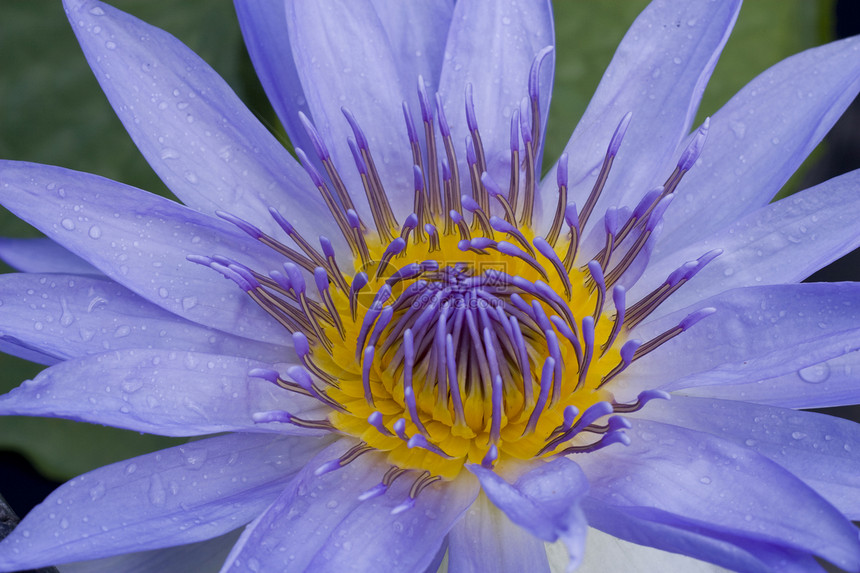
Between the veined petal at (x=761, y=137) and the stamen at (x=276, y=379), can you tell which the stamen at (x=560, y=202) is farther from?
the stamen at (x=276, y=379)

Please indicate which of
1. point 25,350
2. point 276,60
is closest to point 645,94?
point 276,60

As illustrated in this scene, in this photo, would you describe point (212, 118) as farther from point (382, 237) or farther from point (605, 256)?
point (605, 256)

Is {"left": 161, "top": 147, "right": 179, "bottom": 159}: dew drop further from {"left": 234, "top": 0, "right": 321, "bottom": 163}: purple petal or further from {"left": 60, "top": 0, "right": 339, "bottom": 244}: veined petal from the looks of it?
{"left": 234, "top": 0, "right": 321, "bottom": 163}: purple petal

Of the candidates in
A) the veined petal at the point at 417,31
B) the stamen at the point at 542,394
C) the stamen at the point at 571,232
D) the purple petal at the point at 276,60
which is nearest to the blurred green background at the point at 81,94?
the purple petal at the point at 276,60

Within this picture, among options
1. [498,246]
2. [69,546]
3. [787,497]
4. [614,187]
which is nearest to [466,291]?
[498,246]

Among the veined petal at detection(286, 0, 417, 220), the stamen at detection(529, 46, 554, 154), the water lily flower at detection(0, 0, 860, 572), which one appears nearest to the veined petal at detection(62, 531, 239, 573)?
the water lily flower at detection(0, 0, 860, 572)

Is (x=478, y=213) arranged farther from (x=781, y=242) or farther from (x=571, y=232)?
(x=781, y=242)

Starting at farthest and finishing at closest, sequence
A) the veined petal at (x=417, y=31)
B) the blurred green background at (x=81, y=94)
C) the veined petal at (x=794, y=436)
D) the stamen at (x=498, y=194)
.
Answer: the blurred green background at (x=81, y=94) < the veined petal at (x=417, y=31) < the stamen at (x=498, y=194) < the veined petal at (x=794, y=436)
